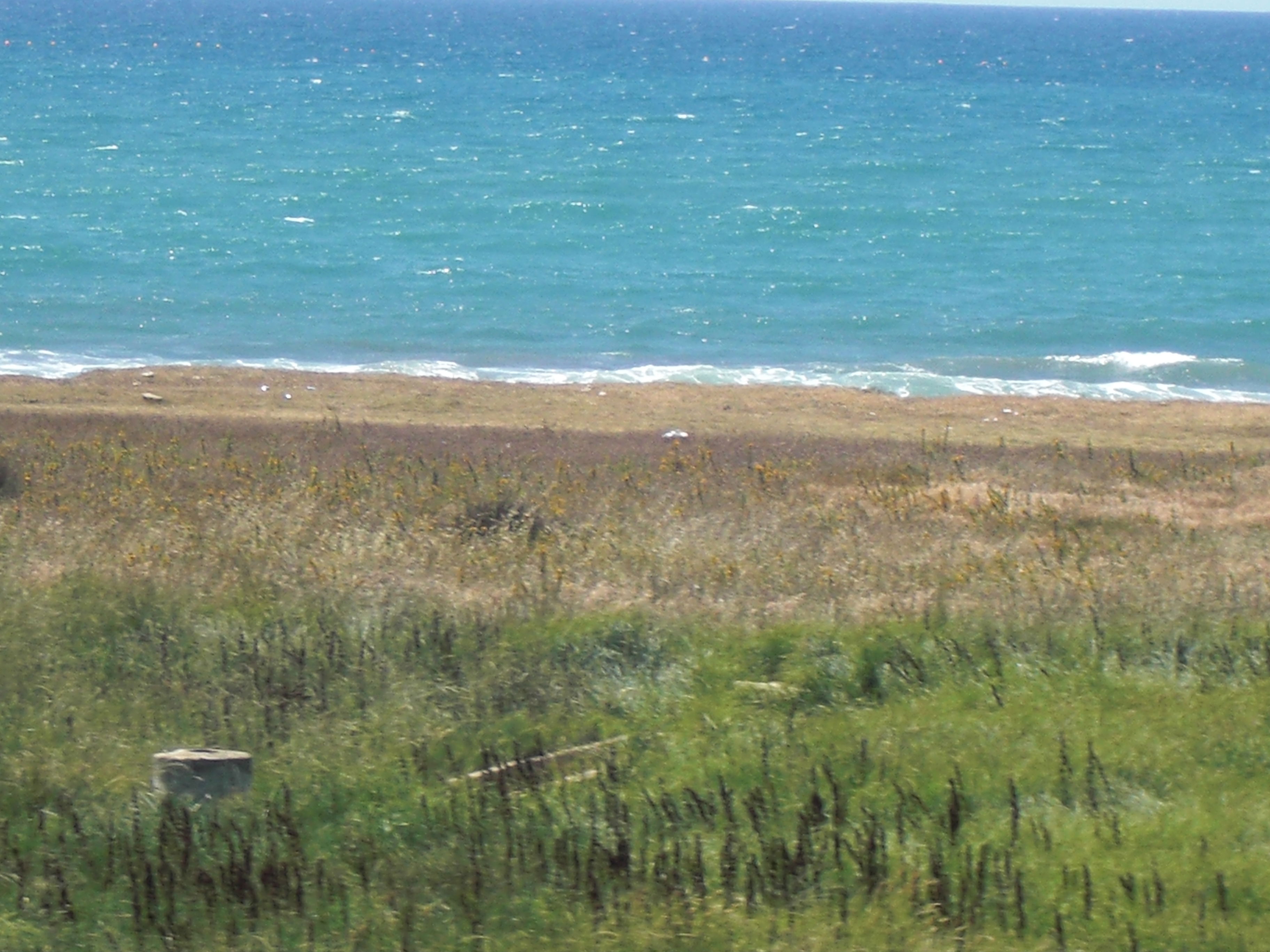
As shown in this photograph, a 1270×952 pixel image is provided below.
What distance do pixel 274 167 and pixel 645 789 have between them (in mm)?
41923

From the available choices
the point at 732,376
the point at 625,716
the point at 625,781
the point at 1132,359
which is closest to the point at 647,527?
the point at 625,716

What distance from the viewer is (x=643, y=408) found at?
1972cm

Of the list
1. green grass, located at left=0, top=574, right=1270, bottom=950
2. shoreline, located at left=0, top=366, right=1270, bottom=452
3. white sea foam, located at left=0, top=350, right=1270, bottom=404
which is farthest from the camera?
white sea foam, located at left=0, top=350, right=1270, bottom=404

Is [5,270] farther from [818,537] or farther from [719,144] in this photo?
[719,144]

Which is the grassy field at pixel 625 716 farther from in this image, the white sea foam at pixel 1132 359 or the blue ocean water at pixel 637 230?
the white sea foam at pixel 1132 359

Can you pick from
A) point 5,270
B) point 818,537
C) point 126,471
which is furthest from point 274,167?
point 818,537

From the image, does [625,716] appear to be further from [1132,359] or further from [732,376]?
[1132,359]

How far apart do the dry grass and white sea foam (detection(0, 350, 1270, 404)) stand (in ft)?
28.5

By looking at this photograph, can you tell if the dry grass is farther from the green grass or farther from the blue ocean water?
the blue ocean water

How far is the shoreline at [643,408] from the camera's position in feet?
→ 58.1

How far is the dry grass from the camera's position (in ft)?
24.1

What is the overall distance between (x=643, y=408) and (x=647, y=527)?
10.8m

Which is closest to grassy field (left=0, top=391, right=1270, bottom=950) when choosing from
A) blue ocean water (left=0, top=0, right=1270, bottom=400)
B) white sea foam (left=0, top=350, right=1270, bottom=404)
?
white sea foam (left=0, top=350, right=1270, bottom=404)

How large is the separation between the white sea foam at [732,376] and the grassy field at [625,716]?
467 inches
